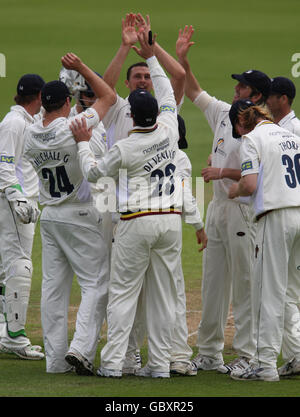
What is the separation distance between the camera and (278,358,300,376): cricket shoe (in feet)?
20.7

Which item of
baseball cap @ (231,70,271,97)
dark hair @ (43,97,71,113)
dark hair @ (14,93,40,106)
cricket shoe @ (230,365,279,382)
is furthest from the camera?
dark hair @ (14,93,40,106)

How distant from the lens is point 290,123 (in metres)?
7.07

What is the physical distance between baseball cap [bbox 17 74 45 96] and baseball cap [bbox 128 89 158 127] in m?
1.53

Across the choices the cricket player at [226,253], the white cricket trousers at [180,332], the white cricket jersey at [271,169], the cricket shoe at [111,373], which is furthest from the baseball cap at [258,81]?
the cricket shoe at [111,373]

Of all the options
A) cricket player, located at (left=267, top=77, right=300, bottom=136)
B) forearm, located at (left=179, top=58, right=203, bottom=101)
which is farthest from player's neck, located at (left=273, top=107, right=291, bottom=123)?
forearm, located at (left=179, top=58, right=203, bottom=101)

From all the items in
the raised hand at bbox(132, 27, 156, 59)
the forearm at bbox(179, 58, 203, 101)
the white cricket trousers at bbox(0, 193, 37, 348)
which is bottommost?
the white cricket trousers at bbox(0, 193, 37, 348)

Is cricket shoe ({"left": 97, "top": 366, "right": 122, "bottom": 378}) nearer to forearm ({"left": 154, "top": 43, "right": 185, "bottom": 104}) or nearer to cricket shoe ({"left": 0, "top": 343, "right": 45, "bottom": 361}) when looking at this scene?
cricket shoe ({"left": 0, "top": 343, "right": 45, "bottom": 361})

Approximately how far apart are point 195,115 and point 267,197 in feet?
38.3

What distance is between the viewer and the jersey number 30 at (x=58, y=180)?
654 centimetres

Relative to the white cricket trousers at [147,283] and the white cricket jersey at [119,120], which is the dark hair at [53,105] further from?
the white cricket trousers at [147,283]

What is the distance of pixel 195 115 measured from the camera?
57.9ft

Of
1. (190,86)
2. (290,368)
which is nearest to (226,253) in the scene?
(290,368)

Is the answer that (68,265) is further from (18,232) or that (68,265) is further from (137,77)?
(137,77)

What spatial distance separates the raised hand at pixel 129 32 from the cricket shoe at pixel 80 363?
94.7 inches
